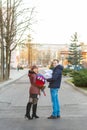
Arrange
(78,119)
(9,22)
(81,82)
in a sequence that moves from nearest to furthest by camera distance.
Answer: (78,119) → (81,82) → (9,22)

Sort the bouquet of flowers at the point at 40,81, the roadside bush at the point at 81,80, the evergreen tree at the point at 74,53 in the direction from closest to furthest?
the bouquet of flowers at the point at 40,81, the roadside bush at the point at 81,80, the evergreen tree at the point at 74,53

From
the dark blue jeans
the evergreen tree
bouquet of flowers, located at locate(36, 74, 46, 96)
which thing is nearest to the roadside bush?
the dark blue jeans

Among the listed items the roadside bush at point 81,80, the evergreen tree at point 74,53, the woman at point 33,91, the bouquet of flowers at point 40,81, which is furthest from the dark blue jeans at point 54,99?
the evergreen tree at point 74,53

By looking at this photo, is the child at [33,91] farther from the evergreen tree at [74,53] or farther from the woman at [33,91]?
the evergreen tree at [74,53]

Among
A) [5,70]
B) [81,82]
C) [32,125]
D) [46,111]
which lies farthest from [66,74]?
[32,125]

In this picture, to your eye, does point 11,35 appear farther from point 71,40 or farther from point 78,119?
point 71,40

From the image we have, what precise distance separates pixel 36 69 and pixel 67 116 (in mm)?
1852

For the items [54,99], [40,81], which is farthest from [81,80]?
[40,81]

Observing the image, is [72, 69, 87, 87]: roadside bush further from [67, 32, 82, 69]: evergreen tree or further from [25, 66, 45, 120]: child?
[67, 32, 82, 69]: evergreen tree

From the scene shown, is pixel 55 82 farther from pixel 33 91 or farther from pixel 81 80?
pixel 81 80

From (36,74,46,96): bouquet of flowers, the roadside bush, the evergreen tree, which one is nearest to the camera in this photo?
(36,74,46,96): bouquet of flowers

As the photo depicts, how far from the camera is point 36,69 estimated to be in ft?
45.5

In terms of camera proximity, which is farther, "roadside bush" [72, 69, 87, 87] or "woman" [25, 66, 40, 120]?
"roadside bush" [72, 69, 87, 87]

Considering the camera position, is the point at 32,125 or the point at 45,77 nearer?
the point at 32,125
